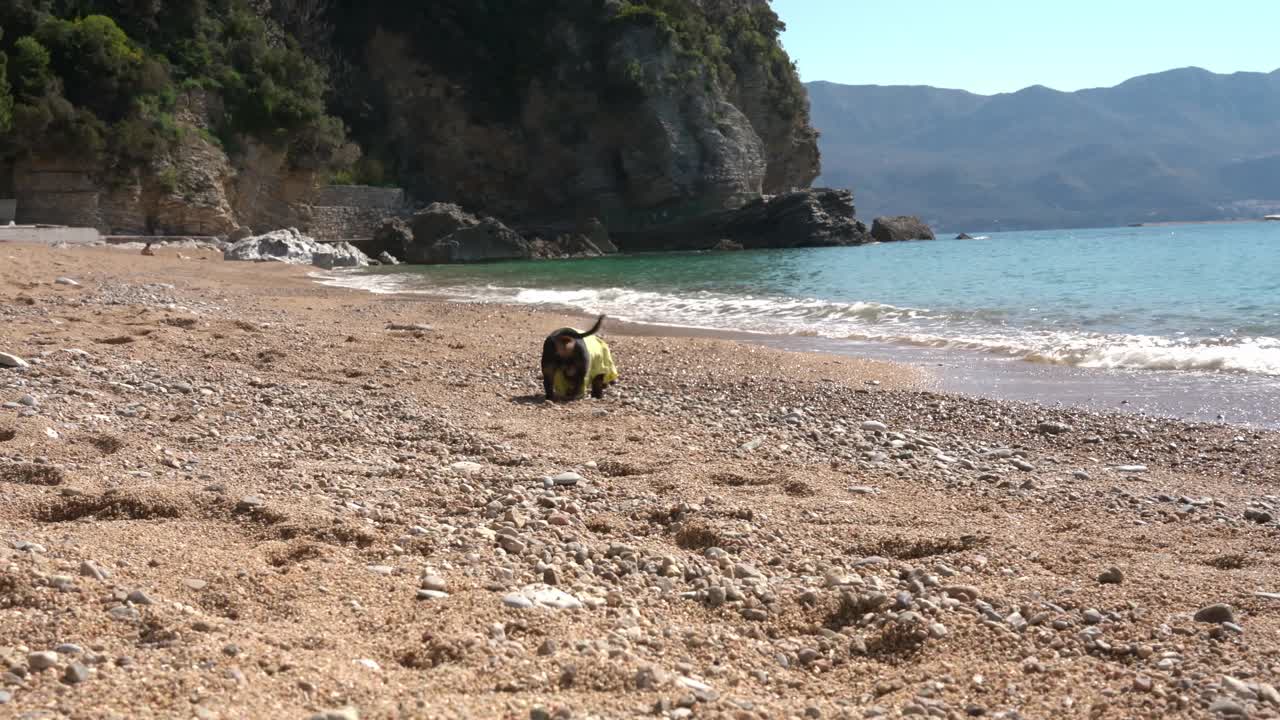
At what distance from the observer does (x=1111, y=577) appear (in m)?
3.31

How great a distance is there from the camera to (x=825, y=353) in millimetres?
10273

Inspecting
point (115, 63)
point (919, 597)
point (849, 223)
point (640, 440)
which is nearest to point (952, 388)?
point (640, 440)

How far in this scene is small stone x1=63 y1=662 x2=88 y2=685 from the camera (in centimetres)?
225

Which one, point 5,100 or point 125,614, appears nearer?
point 125,614

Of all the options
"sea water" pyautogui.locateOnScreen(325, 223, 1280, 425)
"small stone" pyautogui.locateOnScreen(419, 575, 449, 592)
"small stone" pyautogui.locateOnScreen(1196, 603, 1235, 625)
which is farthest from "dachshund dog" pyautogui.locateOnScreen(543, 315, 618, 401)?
"small stone" pyautogui.locateOnScreen(1196, 603, 1235, 625)

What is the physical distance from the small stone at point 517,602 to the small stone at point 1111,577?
1851 millimetres

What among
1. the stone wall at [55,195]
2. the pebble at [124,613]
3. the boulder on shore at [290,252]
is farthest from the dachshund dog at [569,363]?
the stone wall at [55,195]

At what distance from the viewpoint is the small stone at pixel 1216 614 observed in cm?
297

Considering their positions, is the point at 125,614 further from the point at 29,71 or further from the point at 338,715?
the point at 29,71

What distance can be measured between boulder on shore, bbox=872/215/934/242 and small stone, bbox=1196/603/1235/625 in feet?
201

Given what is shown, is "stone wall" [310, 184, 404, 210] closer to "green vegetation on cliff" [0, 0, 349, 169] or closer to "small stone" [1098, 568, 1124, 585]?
"green vegetation on cliff" [0, 0, 349, 169]

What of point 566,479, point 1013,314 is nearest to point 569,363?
point 566,479

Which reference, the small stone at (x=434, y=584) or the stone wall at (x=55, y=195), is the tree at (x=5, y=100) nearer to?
the stone wall at (x=55, y=195)

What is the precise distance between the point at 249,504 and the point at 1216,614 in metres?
3.21
